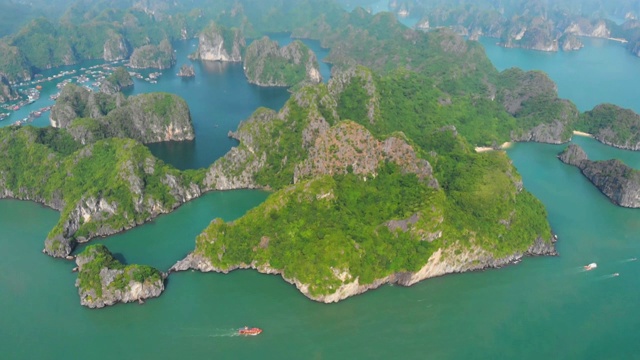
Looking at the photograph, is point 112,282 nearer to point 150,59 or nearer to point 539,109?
point 539,109

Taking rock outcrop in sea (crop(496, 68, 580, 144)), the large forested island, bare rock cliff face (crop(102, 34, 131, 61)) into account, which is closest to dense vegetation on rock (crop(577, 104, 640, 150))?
the large forested island

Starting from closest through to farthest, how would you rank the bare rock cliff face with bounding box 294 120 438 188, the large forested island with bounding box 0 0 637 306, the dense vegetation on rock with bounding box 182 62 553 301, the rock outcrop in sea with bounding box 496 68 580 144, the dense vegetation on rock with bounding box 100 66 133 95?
1. the dense vegetation on rock with bounding box 182 62 553 301
2. the large forested island with bounding box 0 0 637 306
3. the bare rock cliff face with bounding box 294 120 438 188
4. the rock outcrop in sea with bounding box 496 68 580 144
5. the dense vegetation on rock with bounding box 100 66 133 95

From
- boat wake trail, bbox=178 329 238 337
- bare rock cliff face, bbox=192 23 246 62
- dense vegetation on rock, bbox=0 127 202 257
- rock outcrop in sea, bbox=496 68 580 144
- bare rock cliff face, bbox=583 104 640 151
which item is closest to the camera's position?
boat wake trail, bbox=178 329 238 337

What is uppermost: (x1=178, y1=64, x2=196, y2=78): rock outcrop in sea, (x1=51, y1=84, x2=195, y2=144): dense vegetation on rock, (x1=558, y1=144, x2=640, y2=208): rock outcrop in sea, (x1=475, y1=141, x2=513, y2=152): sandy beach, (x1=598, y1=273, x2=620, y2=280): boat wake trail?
(x1=558, y1=144, x2=640, y2=208): rock outcrop in sea

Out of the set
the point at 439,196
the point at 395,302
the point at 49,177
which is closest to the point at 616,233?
the point at 439,196

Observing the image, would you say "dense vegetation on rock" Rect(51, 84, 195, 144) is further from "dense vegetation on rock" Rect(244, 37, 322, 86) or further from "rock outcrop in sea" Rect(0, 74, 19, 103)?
"dense vegetation on rock" Rect(244, 37, 322, 86)

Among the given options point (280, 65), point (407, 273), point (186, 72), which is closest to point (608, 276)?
point (407, 273)
